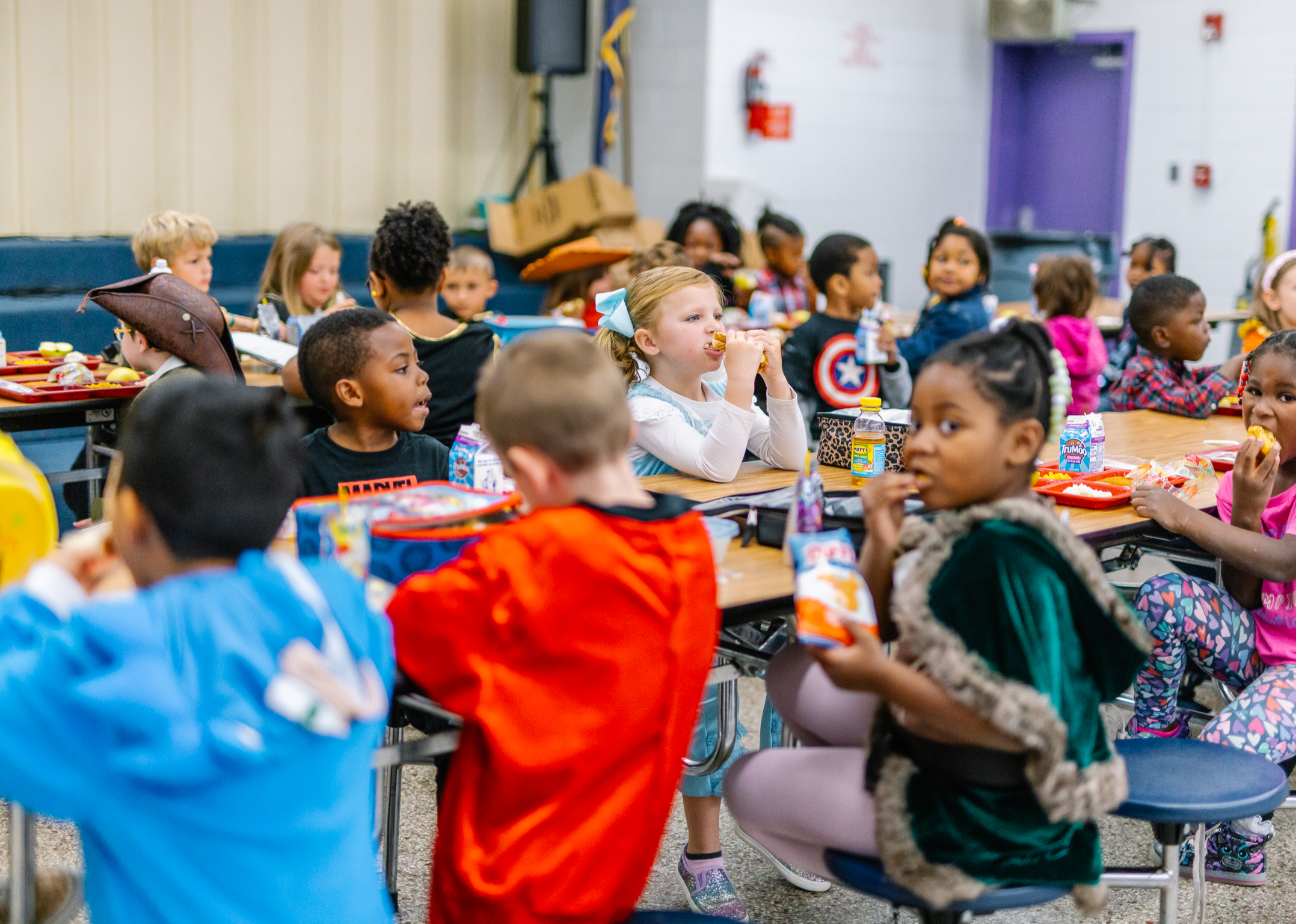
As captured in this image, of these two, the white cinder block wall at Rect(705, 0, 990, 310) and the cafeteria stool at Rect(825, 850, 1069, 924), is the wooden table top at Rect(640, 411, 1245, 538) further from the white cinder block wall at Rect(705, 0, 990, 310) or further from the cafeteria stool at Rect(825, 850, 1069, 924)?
the white cinder block wall at Rect(705, 0, 990, 310)

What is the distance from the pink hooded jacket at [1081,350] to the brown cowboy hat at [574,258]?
7.37 feet

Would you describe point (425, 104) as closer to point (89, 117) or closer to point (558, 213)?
point (558, 213)

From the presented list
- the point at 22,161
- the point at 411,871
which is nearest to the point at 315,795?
the point at 411,871

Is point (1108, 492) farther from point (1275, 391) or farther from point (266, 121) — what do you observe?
point (266, 121)

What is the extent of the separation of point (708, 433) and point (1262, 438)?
3.51 ft

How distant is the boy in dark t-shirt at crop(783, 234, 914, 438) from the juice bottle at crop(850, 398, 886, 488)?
1.26 m

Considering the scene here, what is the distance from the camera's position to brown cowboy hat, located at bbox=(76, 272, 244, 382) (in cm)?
326

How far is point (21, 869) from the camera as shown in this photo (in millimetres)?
1753

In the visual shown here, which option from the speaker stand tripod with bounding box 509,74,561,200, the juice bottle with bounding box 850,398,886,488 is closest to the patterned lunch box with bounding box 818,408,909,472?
the juice bottle with bounding box 850,398,886,488

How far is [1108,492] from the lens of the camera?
2658 millimetres

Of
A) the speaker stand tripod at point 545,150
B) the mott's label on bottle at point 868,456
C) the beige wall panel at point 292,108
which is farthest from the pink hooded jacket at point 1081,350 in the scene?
the beige wall panel at point 292,108

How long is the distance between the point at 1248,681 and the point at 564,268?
4886mm

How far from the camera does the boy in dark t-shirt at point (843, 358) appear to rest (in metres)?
4.18

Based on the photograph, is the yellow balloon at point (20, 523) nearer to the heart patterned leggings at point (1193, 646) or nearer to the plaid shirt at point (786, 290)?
the heart patterned leggings at point (1193, 646)
